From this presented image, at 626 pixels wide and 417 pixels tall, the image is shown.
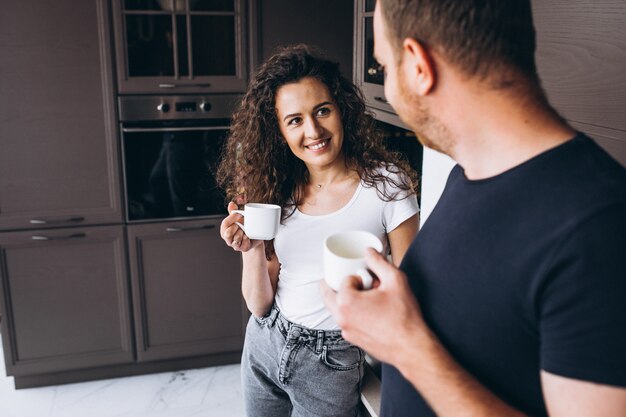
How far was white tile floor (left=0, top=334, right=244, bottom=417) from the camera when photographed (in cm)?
262

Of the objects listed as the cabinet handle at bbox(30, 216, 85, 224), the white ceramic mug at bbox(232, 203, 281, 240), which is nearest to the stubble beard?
the white ceramic mug at bbox(232, 203, 281, 240)

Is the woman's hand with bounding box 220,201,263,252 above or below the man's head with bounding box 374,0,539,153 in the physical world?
below

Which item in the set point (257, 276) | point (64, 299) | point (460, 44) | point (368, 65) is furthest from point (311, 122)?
point (64, 299)

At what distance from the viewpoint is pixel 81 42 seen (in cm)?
249

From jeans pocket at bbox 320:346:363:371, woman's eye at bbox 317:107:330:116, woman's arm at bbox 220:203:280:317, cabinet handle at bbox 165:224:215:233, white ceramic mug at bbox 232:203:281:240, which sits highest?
woman's eye at bbox 317:107:330:116

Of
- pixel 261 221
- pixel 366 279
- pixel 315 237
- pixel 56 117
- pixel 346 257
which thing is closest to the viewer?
pixel 366 279

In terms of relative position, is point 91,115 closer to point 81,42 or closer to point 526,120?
point 81,42

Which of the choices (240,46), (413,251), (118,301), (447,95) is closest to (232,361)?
(118,301)

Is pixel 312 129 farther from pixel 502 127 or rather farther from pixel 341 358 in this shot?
pixel 502 127

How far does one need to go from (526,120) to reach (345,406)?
96cm

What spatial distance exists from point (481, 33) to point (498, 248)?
25 centimetres

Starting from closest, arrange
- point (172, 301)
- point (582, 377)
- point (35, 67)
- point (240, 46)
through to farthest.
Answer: point (582, 377) → point (35, 67) → point (240, 46) → point (172, 301)

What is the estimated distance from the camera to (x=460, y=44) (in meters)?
0.67

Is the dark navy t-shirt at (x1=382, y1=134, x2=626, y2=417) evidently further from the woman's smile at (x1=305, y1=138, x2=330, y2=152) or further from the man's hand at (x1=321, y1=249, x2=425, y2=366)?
the woman's smile at (x1=305, y1=138, x2=330, y2=152)
